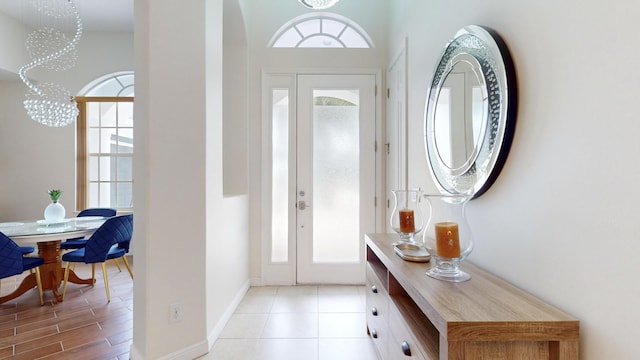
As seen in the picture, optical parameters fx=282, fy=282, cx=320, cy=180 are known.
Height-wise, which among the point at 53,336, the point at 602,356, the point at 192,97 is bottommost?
the point at 53,336

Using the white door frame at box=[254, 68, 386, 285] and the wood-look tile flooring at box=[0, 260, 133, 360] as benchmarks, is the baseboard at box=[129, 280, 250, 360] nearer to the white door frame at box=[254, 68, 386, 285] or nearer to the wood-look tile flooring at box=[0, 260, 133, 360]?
the wood-look tile flooring at box=[0, 260, 133, 360]

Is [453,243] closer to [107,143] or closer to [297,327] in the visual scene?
[297,327]

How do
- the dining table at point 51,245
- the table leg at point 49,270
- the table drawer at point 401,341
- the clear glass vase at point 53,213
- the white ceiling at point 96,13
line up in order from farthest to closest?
1. the white ceiling at point 96,13
2. the clear glass vase at point 53,213
3. the table leg at point 49,270
4. the dining table at point 51,245
5. the table drawer at point 401,341

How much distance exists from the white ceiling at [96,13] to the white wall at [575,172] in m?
4.53

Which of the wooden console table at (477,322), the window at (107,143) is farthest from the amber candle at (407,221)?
the window at (107,143)

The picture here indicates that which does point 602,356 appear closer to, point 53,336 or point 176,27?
point 176,27

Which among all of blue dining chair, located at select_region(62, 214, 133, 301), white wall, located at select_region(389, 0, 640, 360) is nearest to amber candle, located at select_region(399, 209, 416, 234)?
white wall, located at select_region(389, 0, 640, 360)

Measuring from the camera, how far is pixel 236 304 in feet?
8.71

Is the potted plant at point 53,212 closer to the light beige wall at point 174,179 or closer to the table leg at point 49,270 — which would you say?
the table leg at point 49,270

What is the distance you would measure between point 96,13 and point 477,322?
212 inches

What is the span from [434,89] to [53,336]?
3.34 metres

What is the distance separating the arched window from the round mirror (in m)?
1.90

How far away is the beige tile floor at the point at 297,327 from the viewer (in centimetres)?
197

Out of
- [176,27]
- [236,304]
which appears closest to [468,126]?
[176,27]
